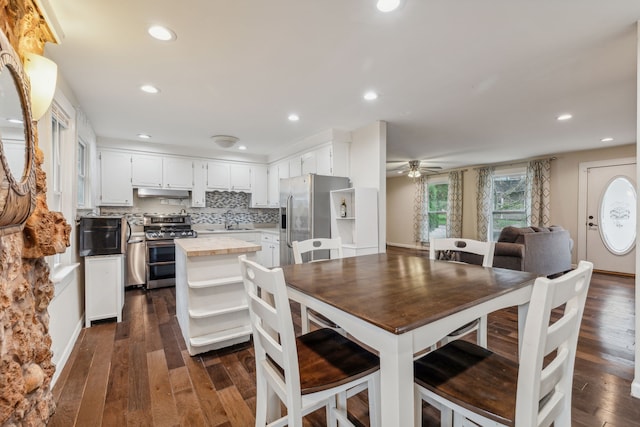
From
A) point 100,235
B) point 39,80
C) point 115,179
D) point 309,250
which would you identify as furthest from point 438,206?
point 39,80

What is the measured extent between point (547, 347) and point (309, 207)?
326cm

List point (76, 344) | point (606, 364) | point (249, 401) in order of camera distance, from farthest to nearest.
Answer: point (76, 344)
point (606, 364)
point (249, 401)

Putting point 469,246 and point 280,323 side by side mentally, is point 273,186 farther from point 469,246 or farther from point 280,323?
point 280,323

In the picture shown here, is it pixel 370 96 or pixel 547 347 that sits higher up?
pixel 370 96

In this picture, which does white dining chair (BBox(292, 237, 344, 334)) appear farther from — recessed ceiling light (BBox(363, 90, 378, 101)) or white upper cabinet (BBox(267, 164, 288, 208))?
white upper cabinet (BBox(267, 164, 288, 208))

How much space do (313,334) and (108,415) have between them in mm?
1380

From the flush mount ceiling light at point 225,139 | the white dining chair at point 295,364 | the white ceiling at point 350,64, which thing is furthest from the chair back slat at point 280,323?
the flush mount ceiling light at point 225,139

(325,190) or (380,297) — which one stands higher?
(325,190)

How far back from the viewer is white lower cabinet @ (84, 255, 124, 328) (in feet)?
9.79

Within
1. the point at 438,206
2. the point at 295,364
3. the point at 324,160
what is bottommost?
the point at 295,364

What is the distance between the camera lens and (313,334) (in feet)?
4.63

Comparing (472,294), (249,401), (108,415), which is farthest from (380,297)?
(108,415)

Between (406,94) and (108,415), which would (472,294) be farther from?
(406,94)

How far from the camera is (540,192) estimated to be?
19.9 feet
